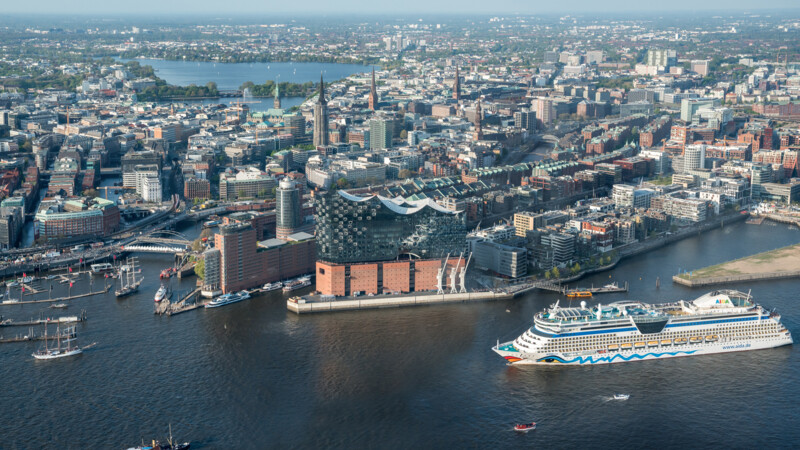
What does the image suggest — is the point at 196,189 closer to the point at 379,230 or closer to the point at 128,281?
the point at 128,281

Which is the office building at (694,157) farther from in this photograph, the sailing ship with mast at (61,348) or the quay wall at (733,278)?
the sailing ship with mast at (61,348)

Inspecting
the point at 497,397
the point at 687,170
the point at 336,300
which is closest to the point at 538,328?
the point at 497,397

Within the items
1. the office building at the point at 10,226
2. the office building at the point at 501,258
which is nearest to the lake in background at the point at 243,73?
the office building at the point at 10,226

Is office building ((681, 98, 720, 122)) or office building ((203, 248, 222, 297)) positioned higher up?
office building ((681, 98, 720, 122))

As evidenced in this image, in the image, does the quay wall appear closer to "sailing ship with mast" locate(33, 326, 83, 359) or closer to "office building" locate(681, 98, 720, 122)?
"sailing ship with mast" locate(33, 326, 83, 359)

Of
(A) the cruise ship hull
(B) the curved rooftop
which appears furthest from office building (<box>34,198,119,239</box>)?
(A) the cruise ship hull
